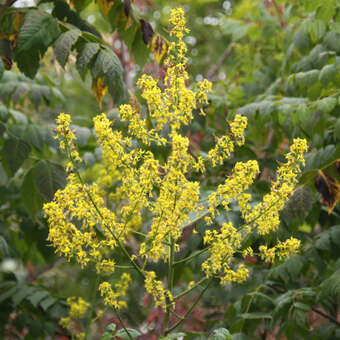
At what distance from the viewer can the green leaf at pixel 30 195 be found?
2.83 metres

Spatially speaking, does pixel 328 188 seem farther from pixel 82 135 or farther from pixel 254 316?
pixel 82 135

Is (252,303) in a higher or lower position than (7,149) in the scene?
lower

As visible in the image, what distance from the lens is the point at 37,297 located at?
122 inches

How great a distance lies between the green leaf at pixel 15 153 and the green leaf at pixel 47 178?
12 centimetres

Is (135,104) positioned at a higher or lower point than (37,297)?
higher

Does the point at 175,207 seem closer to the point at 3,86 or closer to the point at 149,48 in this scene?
the point at 149,48

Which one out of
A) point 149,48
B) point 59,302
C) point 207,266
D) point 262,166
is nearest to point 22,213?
point 59,302

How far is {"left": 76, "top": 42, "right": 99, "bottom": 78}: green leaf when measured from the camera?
8.18 feet

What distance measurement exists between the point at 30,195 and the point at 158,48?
1.13 metres

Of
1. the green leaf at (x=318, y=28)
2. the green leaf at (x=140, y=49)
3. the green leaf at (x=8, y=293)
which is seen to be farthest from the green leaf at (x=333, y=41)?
the green leaf at (x=8, y=293)

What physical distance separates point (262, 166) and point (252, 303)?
876 mm

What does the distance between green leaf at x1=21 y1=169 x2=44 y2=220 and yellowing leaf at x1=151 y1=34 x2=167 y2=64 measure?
38.8 inches

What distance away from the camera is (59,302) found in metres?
3.23

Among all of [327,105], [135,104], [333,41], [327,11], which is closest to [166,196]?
[135,104]
